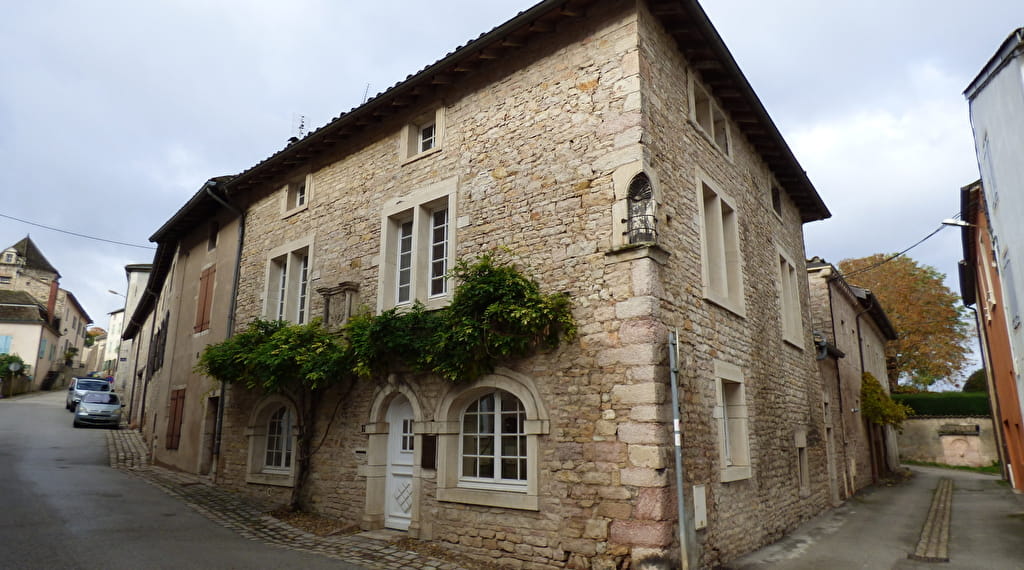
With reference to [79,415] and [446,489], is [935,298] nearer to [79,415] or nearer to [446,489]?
[446,489]

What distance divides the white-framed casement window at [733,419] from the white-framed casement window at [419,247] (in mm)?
3664

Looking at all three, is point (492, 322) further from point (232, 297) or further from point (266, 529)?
point (232, 297)

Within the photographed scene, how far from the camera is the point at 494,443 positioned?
7.59m

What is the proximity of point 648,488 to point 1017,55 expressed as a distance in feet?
21.5

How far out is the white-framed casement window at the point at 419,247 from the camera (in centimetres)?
862

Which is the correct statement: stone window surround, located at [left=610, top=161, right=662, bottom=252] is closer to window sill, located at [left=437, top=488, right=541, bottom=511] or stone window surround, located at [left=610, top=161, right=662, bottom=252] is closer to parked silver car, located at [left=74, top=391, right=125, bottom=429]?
window sill, located at [left=437, top=488, right=541, bottom=511]

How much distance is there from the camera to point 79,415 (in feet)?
67.7

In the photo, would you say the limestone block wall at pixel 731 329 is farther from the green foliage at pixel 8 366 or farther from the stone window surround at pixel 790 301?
the green foliage at pixel 8 366

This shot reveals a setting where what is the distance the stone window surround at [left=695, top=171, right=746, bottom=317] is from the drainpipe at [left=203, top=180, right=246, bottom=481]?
29.7 feet

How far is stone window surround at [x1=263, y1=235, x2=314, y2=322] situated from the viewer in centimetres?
1075

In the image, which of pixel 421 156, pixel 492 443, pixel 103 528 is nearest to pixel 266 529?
pixel 103 528

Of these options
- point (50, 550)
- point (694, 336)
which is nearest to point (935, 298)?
point (694, 336)

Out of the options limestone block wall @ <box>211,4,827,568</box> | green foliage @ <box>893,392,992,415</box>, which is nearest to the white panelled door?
limestone block wall @ <box>211,4,827,568</box>

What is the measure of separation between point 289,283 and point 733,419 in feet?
25.2
